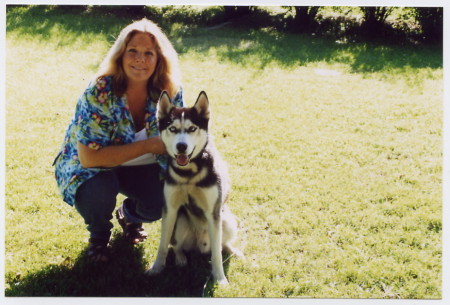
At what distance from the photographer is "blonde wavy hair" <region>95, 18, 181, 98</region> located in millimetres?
2969

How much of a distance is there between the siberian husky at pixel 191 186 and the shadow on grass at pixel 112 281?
0.11 metres

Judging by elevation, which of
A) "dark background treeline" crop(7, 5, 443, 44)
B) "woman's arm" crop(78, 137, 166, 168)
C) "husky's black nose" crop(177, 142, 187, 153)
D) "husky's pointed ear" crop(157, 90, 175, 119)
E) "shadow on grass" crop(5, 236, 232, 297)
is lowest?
"shadow on grass" crop(5, 236, 232, 297)

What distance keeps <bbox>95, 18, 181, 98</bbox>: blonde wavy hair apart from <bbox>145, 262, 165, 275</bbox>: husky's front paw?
1.34 metres

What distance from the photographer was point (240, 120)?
19.5 feet

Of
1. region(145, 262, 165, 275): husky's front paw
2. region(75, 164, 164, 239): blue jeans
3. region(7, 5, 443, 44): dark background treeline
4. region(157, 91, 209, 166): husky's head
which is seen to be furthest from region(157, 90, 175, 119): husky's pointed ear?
region(7, 5, 443, 44): dark background treeline

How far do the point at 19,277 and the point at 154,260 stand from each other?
40.1 inches

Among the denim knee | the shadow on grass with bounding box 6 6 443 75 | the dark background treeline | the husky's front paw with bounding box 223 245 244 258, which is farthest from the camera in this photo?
the shadow on grass with bounding box 6 6 443 75

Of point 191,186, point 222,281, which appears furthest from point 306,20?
point 222,281

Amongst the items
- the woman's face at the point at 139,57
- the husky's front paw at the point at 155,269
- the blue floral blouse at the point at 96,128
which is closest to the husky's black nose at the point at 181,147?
the blue floral blouse at the point at 96,128

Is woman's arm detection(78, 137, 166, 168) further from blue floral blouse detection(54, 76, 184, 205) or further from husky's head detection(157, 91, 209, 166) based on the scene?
husky's head detection(157, 91, 209, 166)

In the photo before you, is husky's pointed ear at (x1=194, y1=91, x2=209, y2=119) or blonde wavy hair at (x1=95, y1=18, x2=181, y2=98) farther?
blonde wavy hair at (x1=95, y1=18, x2=181, y2=98)

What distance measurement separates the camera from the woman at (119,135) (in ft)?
9.68

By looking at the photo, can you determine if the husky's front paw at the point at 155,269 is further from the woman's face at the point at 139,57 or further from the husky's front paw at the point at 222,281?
the woman's face at the point at 139,57

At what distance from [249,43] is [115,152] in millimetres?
6184
